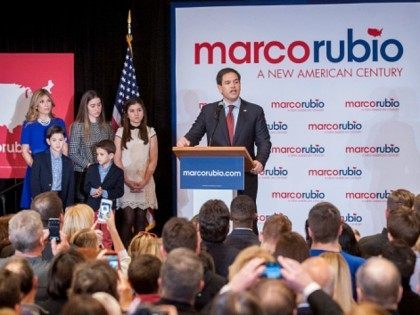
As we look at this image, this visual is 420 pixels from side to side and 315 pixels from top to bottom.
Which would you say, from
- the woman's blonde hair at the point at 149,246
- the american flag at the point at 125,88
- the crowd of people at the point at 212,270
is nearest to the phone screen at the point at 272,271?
the crowd of people at the point at 212,270

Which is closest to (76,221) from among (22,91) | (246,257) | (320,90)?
(246,257)

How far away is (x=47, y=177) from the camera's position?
9.17 metres

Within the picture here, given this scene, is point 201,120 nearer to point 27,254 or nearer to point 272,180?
point 272,180

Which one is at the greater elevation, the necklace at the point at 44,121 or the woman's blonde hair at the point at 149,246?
the necklace at the point at 44,121

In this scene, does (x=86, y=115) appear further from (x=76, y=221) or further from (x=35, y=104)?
(x=76, y=221)

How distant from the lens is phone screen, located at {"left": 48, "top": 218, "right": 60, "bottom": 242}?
19.0 feet

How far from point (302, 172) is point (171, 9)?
245 cm

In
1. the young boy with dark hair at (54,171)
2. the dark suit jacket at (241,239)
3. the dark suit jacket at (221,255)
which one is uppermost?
the young boy with dark hair at (54,171)

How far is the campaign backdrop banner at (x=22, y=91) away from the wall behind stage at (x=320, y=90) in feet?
4.28

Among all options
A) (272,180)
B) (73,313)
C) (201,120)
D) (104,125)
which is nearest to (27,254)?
(73,313)

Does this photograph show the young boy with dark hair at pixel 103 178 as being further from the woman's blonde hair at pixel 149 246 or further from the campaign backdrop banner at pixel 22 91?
the woman's blonde hair at pixel 149 246

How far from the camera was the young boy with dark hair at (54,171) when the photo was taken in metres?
9.16

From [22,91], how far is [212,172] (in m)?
3.94

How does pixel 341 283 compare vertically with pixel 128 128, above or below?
below
